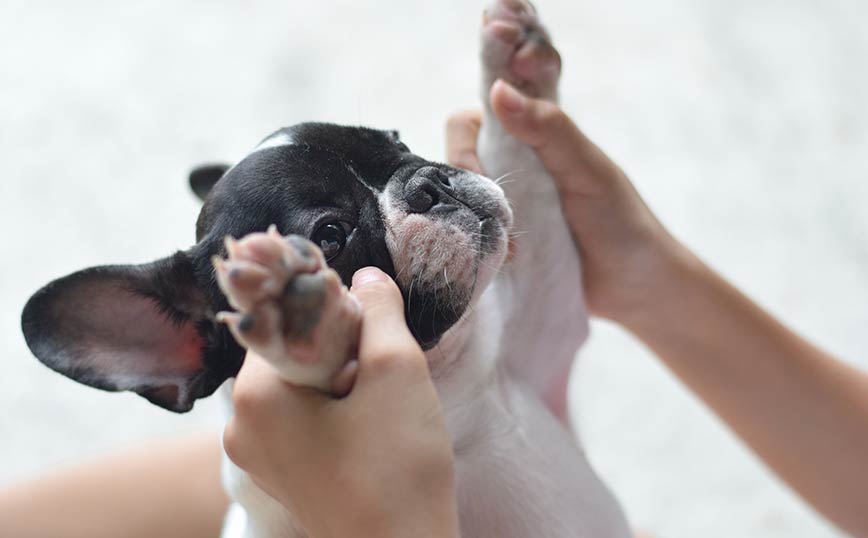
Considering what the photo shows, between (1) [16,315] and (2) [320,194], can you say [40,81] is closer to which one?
(1) [16,315]

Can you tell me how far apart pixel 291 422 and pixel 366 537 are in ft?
0.36

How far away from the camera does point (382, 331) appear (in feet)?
2.56

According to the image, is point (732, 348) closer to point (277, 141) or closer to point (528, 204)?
point (528, 204)

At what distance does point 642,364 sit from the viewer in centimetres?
215

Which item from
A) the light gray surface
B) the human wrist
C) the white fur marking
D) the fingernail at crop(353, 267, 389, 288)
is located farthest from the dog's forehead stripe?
the light gray surface

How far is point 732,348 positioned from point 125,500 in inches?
34.7

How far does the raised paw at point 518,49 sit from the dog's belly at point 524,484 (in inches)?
15.0

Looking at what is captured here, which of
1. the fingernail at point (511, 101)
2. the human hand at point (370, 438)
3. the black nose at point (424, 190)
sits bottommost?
the human hand at point (370, 438)

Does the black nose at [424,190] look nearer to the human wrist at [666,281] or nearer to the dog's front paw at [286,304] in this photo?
the dog's front paw at [286,304]

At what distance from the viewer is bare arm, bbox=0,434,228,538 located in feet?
4.58

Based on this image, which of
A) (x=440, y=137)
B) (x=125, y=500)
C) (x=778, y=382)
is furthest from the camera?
(x=440, y=137)

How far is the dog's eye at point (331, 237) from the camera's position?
0.95 m

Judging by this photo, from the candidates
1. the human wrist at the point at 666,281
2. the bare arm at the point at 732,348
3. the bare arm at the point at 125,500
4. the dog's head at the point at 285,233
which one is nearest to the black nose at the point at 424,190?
the dog's head at the point at 285,233

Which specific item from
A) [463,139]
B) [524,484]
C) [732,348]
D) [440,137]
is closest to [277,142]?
[463,139]
